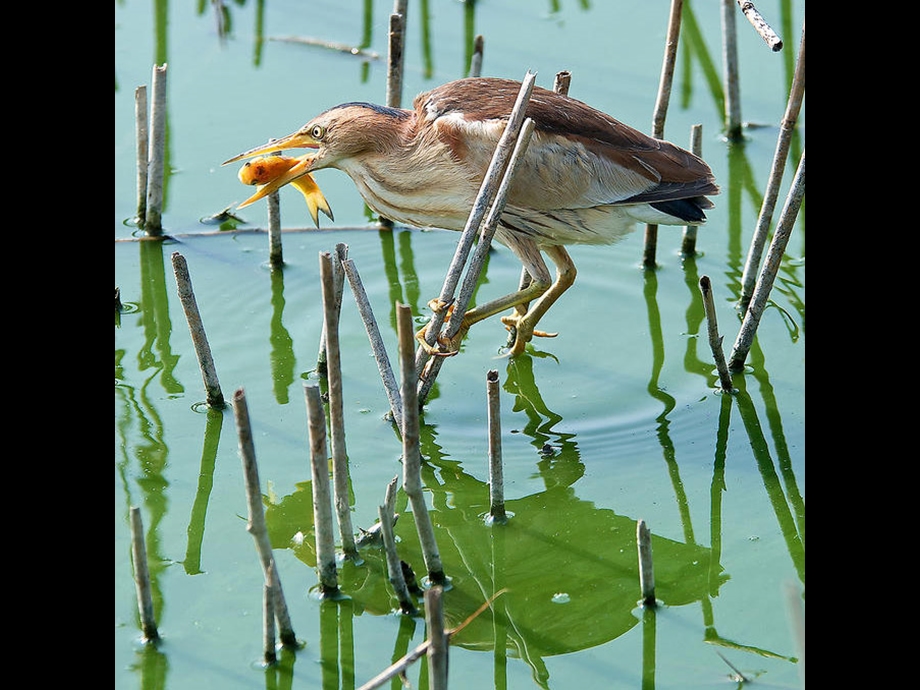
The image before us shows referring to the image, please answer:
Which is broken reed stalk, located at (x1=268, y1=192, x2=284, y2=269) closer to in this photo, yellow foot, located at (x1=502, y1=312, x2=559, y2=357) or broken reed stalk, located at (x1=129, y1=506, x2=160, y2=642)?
yellow foot, located at (x1=502, y1=312, x2=559, y2=357)

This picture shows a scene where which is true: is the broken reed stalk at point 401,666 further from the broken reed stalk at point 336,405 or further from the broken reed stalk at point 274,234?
the broken reed stalk at point 274,234

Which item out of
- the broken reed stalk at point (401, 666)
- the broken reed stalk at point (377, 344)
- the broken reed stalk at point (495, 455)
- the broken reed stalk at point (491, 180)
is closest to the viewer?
the broken reed stalk at point (401, 666)

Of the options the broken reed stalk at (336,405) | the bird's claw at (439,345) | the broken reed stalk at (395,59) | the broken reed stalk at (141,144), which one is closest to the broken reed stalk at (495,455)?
the bird's claw at (439,345)

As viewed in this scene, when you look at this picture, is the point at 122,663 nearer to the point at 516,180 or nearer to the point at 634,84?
the point at 516,180

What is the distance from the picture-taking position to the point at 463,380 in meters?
4.54

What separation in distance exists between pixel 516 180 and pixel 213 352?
1201mm

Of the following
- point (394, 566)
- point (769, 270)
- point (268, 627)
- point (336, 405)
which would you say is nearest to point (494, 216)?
point (336, 405)

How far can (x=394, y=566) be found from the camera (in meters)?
3.22

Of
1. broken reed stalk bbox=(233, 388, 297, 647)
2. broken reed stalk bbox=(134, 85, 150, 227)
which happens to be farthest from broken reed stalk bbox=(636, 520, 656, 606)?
broken reed stalk bbox=(134, 85, 150, 227)

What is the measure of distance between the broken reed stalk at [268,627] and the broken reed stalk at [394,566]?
29 cm

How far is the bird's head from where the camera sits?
4.21 metres

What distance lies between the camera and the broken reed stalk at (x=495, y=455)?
11.2 ft

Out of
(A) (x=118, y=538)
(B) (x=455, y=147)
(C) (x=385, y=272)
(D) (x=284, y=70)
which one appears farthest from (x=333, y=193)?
(A) (x=118, y=538)

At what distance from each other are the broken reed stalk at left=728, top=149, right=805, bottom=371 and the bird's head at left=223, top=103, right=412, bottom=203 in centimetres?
118
